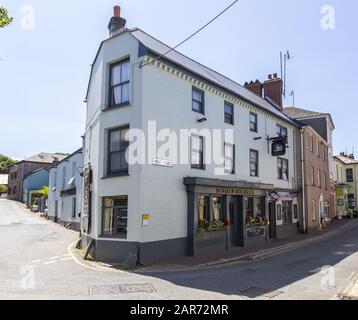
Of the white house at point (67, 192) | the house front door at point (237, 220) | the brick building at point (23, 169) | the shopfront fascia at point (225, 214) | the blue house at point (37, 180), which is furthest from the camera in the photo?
the brick building at point (23, 169)

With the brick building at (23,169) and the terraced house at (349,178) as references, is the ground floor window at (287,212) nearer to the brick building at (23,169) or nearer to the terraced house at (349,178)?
the terraced house at (349,178)

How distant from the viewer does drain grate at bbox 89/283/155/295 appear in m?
9.27

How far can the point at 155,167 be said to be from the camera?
46.4 ft

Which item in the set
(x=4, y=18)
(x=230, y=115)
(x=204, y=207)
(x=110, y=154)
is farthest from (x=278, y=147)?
(x=4, y=18)

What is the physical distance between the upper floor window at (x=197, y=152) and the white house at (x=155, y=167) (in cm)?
5

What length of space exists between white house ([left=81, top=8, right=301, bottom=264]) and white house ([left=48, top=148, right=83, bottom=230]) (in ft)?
29.8

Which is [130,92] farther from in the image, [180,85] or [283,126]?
[283,126]

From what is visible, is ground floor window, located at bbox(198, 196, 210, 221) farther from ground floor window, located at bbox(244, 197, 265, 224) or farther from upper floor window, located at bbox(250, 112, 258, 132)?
upper floor window, located at bbox(250, 112, 258, 132)

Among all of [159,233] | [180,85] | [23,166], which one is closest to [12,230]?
[159,233]

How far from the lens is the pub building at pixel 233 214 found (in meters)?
15.5

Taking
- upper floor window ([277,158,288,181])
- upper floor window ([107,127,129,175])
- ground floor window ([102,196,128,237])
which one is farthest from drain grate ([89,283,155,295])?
upper floor window ([277,158,288,181])

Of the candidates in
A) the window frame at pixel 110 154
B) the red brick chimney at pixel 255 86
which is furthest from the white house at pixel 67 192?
the red brick chimney at pixel 255 86

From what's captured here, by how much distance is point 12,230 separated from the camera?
24219 millimetres

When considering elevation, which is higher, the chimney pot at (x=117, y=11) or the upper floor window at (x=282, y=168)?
the chimney pot at (x=117, y=11)
